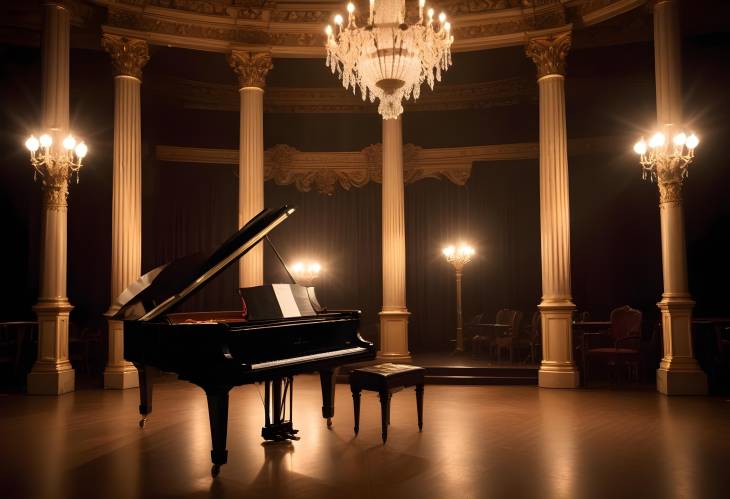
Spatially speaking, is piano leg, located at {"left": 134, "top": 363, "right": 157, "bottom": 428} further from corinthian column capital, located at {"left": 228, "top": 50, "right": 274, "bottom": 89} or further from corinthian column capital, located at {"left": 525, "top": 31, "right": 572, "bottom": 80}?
corinthian column capital, located at {"left": 525, "top": 31, "right": 572, "bottom": 80}

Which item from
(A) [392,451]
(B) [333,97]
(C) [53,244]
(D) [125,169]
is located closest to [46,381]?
(C) [53,244]

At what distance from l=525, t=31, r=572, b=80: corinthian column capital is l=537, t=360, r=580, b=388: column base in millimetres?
4025

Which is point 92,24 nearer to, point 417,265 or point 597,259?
point 417,265

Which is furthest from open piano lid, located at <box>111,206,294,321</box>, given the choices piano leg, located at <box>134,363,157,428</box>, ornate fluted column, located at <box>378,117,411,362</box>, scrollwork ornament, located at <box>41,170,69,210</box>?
ornate fluted column, located at <box>378,117,411,362</box>

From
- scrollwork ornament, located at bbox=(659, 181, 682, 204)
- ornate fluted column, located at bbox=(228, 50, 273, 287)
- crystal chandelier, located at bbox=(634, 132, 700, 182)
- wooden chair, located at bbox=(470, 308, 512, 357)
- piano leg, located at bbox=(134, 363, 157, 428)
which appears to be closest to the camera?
piano leg, located at bbox=(134, 363, 157, 428)

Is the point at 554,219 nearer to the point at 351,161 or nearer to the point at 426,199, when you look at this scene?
the point at 426,199

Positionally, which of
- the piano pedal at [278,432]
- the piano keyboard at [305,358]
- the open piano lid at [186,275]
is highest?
the open piano lid at [186,275]

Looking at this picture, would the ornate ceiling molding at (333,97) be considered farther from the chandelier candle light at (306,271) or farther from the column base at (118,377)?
the column base at (118,377)

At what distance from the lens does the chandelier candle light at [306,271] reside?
38.6 ft

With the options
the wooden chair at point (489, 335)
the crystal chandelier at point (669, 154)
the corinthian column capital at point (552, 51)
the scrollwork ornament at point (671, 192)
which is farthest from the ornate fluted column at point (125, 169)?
the scrollwork ornament at point (671, 192)

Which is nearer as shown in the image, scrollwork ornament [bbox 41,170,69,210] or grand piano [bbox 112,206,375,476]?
grand piano [bbox 112,206,375,476]

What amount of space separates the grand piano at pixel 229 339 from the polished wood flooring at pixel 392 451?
0.38 meters

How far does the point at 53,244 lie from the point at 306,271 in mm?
5010

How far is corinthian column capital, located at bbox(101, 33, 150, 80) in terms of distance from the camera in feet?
28.2
